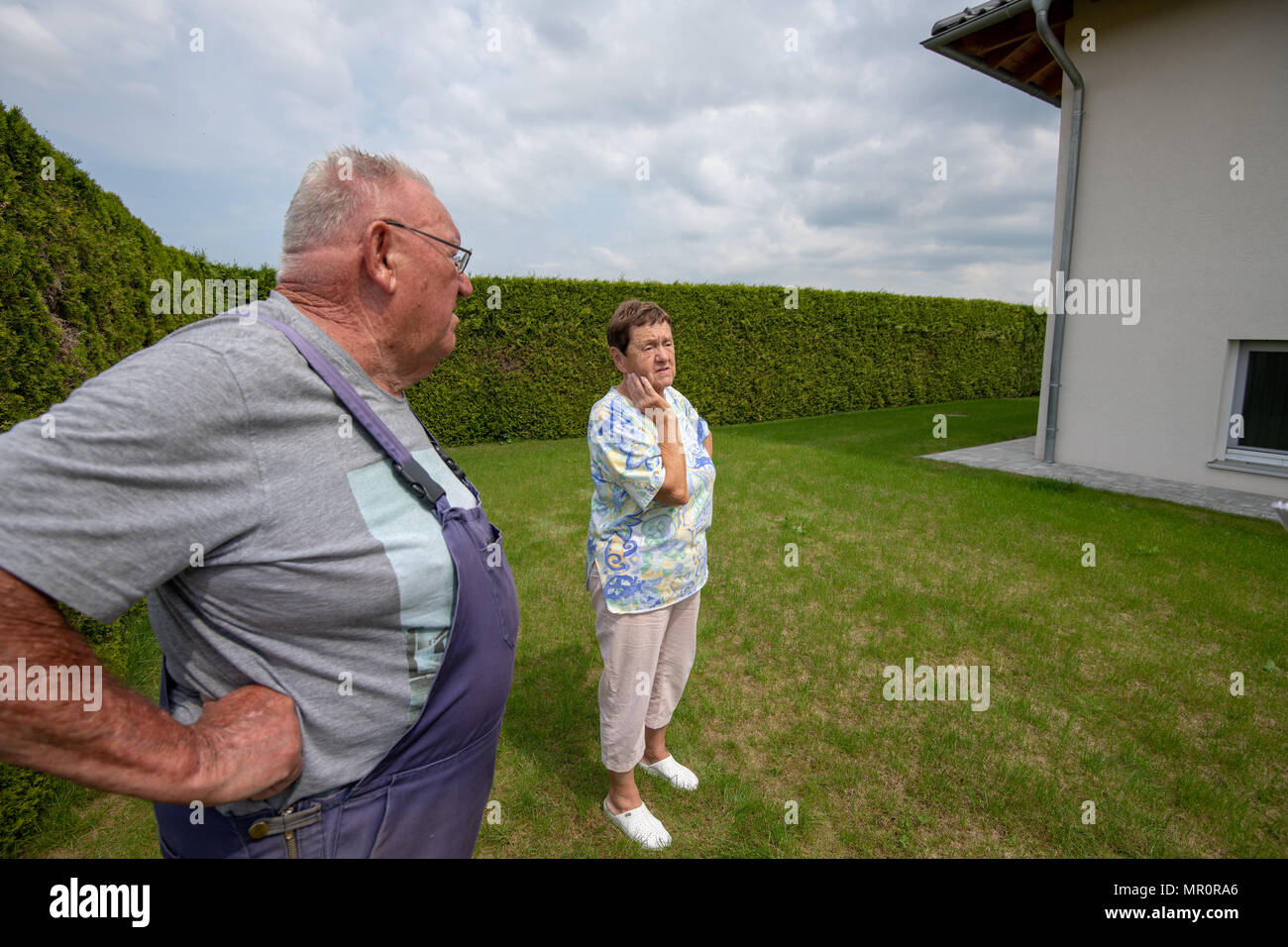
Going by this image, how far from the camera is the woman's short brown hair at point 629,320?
267cm

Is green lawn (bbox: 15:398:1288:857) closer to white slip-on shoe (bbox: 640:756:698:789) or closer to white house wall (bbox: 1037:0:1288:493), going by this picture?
white slip-on shoe (bbox: 640:756:698:789)

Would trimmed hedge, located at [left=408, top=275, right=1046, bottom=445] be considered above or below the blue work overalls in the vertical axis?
above

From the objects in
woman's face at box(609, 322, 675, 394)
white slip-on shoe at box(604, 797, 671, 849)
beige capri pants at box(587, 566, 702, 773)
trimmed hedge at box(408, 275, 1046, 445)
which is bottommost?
white slip-on shoe at box(604, 797, 671, 849)

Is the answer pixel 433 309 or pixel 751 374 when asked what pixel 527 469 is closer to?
pixel 751 374

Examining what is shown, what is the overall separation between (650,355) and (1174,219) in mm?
9038

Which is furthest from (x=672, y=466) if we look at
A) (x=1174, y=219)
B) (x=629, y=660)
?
(x=1174, y=219)

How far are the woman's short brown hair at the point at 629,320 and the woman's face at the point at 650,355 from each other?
2cm

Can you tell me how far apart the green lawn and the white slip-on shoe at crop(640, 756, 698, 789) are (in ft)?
0.18

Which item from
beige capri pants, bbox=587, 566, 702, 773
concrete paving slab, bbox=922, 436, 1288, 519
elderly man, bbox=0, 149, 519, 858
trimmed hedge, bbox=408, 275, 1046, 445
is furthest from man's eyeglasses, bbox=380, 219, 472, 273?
trimmed hedge, bbox=408, 275, 1046, 445

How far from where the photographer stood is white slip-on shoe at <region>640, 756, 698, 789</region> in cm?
314

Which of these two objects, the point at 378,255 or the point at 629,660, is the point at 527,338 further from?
the point at 378,255

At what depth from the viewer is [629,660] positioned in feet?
8.67

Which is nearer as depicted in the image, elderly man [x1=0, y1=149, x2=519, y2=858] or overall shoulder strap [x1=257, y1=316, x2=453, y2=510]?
elderly man [x1=0, y1=149, x2=519, y2=858]
